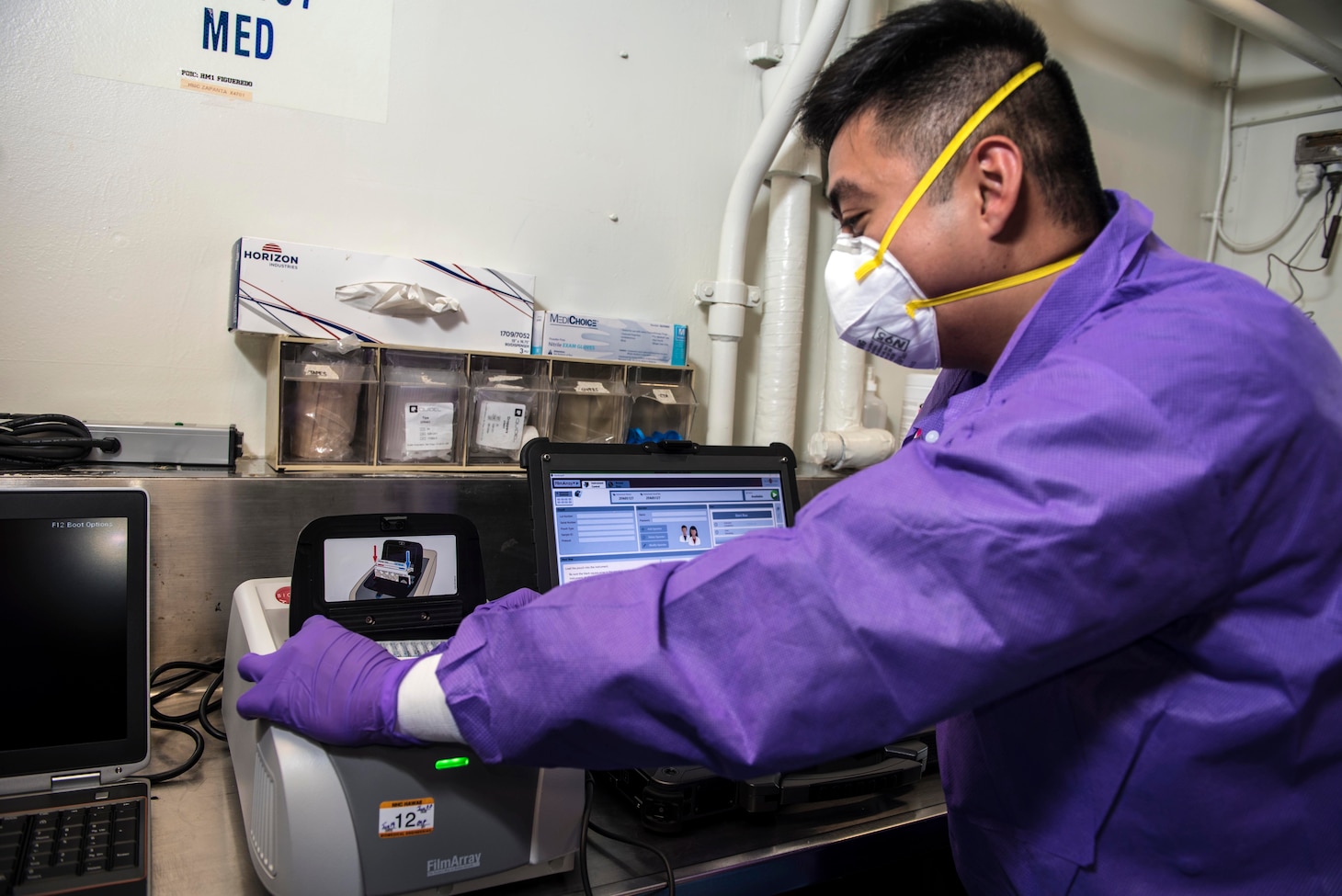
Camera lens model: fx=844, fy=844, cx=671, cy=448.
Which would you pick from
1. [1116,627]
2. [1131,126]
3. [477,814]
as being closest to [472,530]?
[477,814]

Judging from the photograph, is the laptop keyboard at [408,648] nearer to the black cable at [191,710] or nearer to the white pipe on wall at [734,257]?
the black cable at [191,710]

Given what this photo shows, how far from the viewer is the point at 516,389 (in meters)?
1.46

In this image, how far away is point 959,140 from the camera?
0.75 m

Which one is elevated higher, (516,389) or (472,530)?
(516,389)

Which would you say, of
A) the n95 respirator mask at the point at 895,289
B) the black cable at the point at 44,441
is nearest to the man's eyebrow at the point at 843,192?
the n95 respirator mask at the point at 895,289

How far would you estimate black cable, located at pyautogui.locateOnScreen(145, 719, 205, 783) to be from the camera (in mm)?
928

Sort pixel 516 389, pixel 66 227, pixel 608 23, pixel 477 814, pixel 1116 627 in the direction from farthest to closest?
pixel 608 23
pixel 516 389
pixel 66 227
pixel 477 814
pixel 1116 627

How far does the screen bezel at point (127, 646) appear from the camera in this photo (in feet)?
2.70

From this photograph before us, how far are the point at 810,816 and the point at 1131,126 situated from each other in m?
2.31

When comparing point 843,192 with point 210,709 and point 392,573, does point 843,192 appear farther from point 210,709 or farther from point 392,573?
point 210,709

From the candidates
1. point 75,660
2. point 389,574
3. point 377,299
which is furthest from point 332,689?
point 377,299

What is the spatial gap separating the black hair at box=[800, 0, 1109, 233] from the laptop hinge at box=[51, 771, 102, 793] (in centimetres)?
99

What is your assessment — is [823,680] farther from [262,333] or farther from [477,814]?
[262,333]

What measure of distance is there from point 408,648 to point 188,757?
13.9 inches
